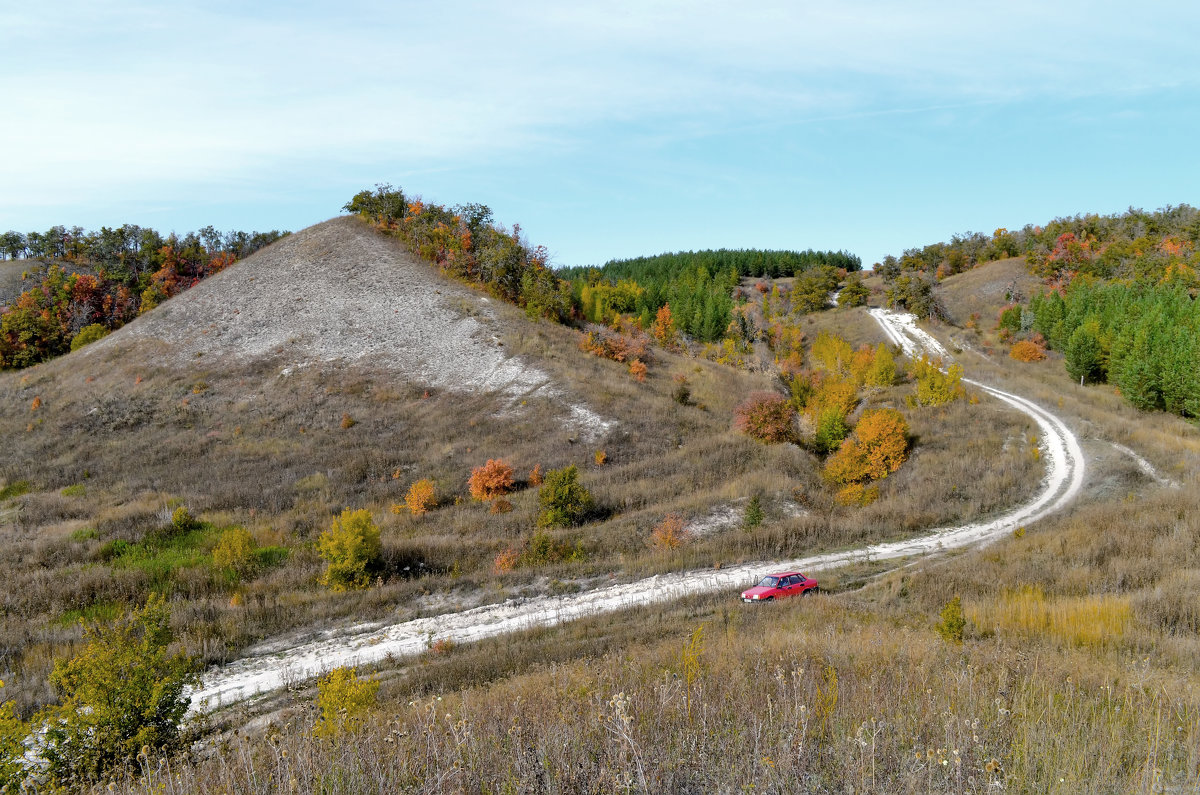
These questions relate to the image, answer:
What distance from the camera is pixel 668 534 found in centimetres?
2777

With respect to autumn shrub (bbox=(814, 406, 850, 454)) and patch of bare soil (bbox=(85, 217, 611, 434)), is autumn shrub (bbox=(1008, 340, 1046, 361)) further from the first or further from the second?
patch of bare soil (bbox=(85, 217, 611, 434))

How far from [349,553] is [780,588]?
598 inches

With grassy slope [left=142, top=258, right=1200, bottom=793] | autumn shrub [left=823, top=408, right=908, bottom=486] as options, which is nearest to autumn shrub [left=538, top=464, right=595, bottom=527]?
grassy slope [left=142, top=258, right=1200, bottom=793]

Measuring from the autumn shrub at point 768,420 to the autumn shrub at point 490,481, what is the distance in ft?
53.9

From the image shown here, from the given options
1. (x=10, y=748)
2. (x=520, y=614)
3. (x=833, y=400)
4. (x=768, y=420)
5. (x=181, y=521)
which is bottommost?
(x=520, y=614)

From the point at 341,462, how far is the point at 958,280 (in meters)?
125

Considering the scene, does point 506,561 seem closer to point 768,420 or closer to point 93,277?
point 768,420

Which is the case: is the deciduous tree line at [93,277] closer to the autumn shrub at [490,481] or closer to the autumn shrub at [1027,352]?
the autumn shrub at [490,481]

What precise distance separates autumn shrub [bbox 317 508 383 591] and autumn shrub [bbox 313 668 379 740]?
48.4 feet

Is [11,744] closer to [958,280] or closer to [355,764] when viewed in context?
[355,764]

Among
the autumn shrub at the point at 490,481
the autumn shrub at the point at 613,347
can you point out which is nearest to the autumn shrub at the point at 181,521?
the autumn shrub at the point at 490,481

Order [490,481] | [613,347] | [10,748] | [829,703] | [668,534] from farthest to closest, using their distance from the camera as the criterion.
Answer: [613,347] < [490,481] < [668,534] < [10,748] < [829,703]

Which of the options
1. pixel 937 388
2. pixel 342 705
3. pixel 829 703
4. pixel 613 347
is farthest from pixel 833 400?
pixel 342 705

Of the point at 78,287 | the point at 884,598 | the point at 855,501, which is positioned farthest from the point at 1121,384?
the point at 78,287
